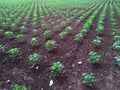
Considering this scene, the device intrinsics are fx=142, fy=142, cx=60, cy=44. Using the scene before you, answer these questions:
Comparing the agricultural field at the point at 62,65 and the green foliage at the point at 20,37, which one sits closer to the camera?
the agricultural field at the point at 62,65

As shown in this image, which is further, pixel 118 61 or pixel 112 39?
pixel 112 39

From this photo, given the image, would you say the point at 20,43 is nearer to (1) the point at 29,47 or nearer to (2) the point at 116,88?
(1) the point at 29,47

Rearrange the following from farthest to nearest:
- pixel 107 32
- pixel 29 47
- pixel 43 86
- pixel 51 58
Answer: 1. pixel 107 32
2. pixel 29 47
3. pixel 51 58
4. pixel 43 86

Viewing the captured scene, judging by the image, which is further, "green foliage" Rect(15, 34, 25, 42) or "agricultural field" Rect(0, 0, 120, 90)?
"green foliage" Rect(15, 34, 25, 42)

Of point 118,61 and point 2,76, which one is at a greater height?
point 118,61

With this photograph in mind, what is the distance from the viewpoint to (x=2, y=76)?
14.4 ft

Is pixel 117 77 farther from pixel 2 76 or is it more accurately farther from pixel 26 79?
pixel 2 76

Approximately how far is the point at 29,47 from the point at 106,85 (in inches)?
141

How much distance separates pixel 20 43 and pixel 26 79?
2740 mm

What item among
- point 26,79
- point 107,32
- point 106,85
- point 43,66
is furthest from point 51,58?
point 107,32

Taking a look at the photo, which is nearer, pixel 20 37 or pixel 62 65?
pixel 62 65

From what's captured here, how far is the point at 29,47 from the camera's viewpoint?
6145 mm

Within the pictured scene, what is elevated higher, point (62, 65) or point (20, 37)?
point (20, 37)

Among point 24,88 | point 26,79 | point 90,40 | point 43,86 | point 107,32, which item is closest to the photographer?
point 24,88
